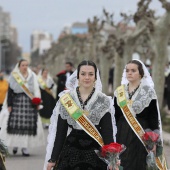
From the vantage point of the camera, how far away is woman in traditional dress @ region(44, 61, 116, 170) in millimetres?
5750

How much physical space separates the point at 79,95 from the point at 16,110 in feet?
19.8

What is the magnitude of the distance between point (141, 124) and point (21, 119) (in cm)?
468

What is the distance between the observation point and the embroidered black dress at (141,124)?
745 centimetres

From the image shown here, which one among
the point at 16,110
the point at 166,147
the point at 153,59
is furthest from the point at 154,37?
the point at 16,110

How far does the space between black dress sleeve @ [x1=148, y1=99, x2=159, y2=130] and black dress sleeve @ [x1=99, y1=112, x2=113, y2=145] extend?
5.21 feet

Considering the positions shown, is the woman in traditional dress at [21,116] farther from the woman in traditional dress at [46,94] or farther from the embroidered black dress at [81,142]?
the woman in traditional dress at [46,94]

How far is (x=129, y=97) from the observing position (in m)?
7.83

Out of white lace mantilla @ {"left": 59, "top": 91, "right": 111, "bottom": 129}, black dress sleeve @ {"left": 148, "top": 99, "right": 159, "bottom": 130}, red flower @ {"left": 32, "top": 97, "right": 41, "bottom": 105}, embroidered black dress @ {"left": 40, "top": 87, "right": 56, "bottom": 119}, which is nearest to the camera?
white lace mantilla @ {"left": 59, "top": 91, "right": 111, "bottom": 129}

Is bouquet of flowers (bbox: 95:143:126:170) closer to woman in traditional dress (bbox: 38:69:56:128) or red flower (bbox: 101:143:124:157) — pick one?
red flower (bbox: 101:143:124:157)

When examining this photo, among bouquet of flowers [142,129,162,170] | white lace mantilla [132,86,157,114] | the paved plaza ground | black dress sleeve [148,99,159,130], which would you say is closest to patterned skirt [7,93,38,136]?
the paved plaza ground

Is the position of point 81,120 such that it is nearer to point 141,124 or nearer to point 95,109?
point 95,109

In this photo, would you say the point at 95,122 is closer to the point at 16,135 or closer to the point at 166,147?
the point at 16,135

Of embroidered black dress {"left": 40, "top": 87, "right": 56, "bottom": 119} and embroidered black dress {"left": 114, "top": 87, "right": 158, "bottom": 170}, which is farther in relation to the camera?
embroidered black dress {"left": 40, "top": 87, "right": 56, "bottom": 119}

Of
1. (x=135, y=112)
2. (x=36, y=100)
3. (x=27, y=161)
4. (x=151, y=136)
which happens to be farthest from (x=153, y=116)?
(x=36, y=100)
